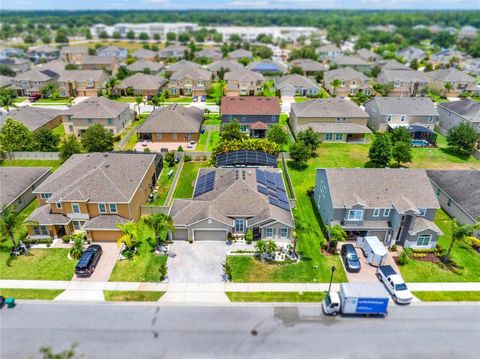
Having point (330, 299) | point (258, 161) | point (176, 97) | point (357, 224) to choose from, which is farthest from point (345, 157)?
A: point (176, 97)

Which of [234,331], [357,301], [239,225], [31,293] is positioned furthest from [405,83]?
[31,293]

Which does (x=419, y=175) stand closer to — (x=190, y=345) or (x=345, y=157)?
(x=345, y=157)

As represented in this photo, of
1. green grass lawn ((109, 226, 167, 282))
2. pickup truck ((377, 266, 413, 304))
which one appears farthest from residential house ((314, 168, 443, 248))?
green grass lawn ((109, 226, 167, 282))

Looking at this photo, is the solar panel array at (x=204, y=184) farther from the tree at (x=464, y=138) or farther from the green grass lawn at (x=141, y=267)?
the tree at (x=464, y=138)

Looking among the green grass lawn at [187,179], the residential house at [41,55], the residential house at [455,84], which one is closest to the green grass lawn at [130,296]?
the green grass lawn at [187,179]

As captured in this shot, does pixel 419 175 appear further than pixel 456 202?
No
